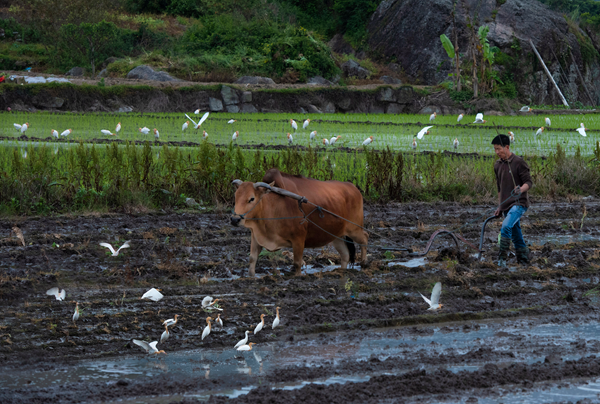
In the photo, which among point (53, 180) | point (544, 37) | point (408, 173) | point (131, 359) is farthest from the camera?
point (544, 37)

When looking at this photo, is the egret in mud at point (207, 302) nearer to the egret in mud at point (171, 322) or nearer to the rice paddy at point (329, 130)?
the egret in mud at point (171, 322)

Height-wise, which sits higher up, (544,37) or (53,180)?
(544,37)

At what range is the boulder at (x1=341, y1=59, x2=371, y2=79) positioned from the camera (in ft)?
121

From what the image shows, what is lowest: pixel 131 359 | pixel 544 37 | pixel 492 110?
pixel 131 359

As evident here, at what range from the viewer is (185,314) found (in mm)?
5449

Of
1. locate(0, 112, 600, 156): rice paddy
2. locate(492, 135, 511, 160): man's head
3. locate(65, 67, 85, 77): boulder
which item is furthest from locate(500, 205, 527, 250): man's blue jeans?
locate(65, 67, 85, 77): boulder

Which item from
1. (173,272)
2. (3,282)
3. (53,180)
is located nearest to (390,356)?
(173,272)

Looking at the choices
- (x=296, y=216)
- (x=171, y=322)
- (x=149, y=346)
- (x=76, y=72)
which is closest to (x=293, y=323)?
(x=171, y=322)

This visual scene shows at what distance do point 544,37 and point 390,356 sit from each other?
38654 millimetres

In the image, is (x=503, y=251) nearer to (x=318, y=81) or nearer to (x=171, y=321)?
(x=171, y=321)

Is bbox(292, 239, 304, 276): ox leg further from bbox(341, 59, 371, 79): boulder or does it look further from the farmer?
bbox(341, 59, 371, 79): boulder

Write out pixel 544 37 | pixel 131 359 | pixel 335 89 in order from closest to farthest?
pixel 131 359, pixel 335 89, pixel 544 37

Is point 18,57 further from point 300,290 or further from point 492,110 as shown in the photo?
point 300,290

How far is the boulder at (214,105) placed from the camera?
2725cm
